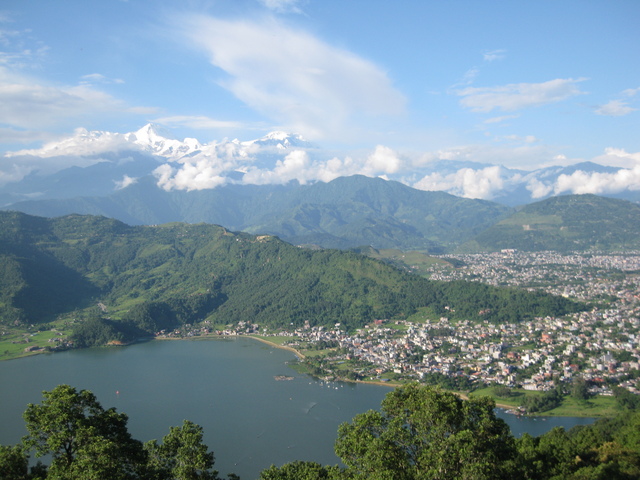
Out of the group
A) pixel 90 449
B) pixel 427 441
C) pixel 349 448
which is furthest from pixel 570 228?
pixel 90 449

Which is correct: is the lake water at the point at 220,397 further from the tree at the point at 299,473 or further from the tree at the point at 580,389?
the tree at the point at 299,473

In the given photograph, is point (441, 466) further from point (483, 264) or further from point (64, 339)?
point (483, 264)

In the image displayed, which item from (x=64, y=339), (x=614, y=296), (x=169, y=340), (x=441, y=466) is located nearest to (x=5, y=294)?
(x=64, y=339)

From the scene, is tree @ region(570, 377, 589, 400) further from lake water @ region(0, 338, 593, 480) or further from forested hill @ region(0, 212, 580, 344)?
forested hill @ region(0, 212, 580, 344)

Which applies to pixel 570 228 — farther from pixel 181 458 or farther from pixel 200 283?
pixel 181 458

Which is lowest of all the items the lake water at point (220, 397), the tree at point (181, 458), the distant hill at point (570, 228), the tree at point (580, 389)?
the lake water at point (220, 397)

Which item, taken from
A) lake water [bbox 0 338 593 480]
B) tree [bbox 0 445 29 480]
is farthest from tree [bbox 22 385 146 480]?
lake water [bbox 0 338 593 480]

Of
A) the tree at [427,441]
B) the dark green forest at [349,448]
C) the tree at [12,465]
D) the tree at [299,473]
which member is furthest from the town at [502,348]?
the tree at [12,465]
